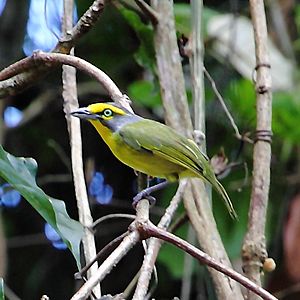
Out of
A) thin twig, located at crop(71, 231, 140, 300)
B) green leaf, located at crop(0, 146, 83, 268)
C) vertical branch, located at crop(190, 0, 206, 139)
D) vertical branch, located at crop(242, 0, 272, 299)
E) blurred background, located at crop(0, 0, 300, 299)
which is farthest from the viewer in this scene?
blurred background, located at crop(0, 0, 300, 299)

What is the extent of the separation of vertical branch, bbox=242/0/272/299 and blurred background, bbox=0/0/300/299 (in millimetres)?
621

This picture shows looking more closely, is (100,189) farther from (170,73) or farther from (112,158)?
(170,73)

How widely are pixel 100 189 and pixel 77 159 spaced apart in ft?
3.60

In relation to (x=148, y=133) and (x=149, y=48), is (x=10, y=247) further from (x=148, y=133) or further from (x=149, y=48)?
(x=148, y=133)

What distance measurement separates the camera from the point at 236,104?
223 centimetres

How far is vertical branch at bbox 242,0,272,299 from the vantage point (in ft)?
4.34

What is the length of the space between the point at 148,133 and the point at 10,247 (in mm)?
1195

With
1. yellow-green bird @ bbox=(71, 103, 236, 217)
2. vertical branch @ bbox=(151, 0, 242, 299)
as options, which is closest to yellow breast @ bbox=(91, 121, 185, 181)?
yellow-green bird @ bbox=(71, 103, 236, 217)

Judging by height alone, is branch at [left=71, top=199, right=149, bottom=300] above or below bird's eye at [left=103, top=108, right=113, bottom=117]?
below

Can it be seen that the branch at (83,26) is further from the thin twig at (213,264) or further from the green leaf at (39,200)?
the thin twig at (213,264)

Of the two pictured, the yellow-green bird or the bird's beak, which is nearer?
the bird's beak

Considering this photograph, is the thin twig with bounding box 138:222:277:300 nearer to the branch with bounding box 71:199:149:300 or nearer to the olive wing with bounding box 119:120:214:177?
the branch with bounding box 71:199:149:300

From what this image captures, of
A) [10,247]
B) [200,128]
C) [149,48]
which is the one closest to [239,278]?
[200,128]

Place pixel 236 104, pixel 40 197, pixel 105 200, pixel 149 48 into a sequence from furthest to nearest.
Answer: pixel 105 200, pixel 236 104, pixel 149 48, pixel 40 197
